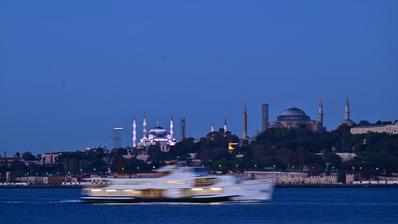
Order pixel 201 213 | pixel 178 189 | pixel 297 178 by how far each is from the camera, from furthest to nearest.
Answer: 1. pixel 297 178
2. pixel 178 189
3. pixel 201 213

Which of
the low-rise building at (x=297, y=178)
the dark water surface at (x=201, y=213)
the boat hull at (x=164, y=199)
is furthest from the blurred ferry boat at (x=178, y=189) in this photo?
the low-rise building at (x=297, y=178)

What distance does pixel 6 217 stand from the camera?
94625 millimetres

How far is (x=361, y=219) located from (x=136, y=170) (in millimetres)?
107018

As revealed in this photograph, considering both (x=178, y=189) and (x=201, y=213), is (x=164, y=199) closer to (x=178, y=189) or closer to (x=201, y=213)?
(x=178, y=189)

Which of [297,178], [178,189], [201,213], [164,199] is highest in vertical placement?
[297,178]

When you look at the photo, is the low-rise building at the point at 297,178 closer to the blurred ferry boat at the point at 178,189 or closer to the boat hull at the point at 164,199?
the blurred ferry boat at the point at 178,189

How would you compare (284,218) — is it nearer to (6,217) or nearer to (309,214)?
(309,214)

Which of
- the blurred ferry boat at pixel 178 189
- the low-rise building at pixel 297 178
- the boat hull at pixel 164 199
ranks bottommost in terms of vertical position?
the boat hull at pixel 164 199

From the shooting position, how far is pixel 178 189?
100312mm

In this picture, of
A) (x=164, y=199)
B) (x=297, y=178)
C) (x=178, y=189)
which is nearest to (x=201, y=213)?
(x=178, y=189)

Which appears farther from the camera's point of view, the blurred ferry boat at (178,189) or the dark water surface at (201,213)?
the blurred ferry boat at (178,189)

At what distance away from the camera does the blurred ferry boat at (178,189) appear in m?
100

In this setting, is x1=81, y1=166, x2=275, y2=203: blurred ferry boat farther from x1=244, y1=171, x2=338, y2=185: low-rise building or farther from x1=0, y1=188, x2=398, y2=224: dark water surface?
x1=244, y1=171, x2=338, y2=185: low-rise building

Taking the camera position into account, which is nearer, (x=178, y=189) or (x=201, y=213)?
(x=201, y=213)
